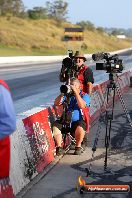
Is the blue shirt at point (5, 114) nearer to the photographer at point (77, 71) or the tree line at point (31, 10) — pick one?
the photographer at point (77, 71)

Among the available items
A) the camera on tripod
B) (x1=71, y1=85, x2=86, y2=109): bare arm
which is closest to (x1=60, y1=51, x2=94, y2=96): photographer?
the camera on tripod

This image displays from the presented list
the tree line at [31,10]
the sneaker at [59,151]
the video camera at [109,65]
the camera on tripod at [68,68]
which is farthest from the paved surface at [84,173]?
the tree line at [31,10]

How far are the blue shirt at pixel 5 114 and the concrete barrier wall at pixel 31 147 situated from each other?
120 inches

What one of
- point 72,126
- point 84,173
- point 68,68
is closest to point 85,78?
point 68,68

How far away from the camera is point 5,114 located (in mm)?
2936

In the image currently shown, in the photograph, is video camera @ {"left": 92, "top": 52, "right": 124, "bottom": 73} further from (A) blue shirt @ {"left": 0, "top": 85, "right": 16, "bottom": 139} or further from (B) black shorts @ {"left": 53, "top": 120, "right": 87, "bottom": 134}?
(A) blue shirt @ {"left": 0, "top": 85, "right": 16, "bottom": 139}

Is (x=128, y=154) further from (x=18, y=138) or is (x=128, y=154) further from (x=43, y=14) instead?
(x=43, y=14)

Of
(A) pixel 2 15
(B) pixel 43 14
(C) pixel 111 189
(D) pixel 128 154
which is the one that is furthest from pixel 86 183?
(B) pixel 43 14

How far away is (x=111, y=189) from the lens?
6.11 metres

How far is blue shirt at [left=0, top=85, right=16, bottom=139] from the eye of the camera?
9.57 feet

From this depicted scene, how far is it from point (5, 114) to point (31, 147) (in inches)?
171

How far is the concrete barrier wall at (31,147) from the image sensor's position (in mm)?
6318

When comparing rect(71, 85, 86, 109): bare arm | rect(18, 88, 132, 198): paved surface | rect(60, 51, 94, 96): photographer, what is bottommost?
rect(18, 88, 132, 198): paved surface

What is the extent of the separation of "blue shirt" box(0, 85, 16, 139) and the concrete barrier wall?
3.04 meters
